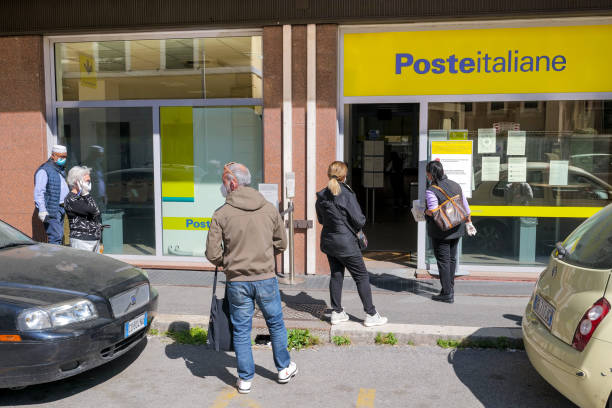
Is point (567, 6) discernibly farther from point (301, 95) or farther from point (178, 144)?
point (178, 144)

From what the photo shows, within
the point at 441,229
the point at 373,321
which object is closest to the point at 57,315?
the point at 373,321

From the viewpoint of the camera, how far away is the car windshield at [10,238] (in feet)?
18.0

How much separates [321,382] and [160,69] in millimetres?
5972

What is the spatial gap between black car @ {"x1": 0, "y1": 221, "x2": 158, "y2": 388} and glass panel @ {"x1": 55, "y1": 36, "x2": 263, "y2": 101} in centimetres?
422

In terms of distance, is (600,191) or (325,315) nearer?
(325,315)

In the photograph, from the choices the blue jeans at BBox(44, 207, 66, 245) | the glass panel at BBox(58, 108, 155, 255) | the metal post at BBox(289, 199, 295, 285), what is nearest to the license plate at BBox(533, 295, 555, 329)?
the metal post at BBox(289, 199, 295, 285)

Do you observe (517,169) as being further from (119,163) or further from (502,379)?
(119,163)

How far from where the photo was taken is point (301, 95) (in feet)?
27.1

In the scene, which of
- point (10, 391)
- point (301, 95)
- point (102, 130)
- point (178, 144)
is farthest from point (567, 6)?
point (10, 391)

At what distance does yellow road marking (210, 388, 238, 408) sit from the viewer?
4.41 m

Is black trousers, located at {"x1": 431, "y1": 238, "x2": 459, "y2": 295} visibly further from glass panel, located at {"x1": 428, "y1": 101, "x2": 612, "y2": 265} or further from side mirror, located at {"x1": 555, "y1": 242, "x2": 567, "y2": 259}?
side mirror, located at {"x1": 555, "y1": 242, "x2": 567, "y2": 259}

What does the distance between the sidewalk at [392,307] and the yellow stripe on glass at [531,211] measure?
1014 millimetres

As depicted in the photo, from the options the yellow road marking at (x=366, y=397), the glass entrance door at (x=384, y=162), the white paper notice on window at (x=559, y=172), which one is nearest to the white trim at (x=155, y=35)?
the white paper notice on window at (x=559, y=172)

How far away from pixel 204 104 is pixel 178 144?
0.74 m
